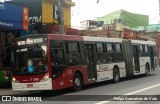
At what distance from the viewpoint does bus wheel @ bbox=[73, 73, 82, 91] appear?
17528 mm

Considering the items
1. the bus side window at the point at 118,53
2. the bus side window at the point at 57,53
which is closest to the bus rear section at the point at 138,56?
the bus side window at the point at 118,53

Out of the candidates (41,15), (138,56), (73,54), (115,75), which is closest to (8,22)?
(73,54)

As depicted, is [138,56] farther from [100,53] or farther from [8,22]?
[8,22]

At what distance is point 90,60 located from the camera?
1931cm

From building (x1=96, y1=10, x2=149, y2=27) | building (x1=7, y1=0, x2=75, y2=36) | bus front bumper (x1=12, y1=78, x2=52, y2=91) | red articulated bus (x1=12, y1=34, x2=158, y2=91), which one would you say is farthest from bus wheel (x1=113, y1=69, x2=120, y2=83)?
building (x1=96, y1=10, x2=149, y2=27)

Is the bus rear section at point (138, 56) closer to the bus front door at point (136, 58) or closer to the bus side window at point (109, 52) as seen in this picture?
the bus front door at point (136, 58)

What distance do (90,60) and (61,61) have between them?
10.2 feet

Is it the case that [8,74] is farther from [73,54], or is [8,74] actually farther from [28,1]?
[28,1]

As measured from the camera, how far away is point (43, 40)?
15953 mm

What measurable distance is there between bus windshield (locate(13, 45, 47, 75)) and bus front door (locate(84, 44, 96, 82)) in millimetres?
3708

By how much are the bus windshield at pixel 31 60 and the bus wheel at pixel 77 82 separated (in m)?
2.35

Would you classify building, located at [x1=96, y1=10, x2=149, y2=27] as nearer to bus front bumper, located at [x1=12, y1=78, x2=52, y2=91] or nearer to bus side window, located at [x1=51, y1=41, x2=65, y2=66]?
bus side window, located at [x1=51, y1=41, x2=65, y2=66]

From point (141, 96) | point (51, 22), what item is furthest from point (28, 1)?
point (141, 96)

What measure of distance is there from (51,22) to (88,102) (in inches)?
691
